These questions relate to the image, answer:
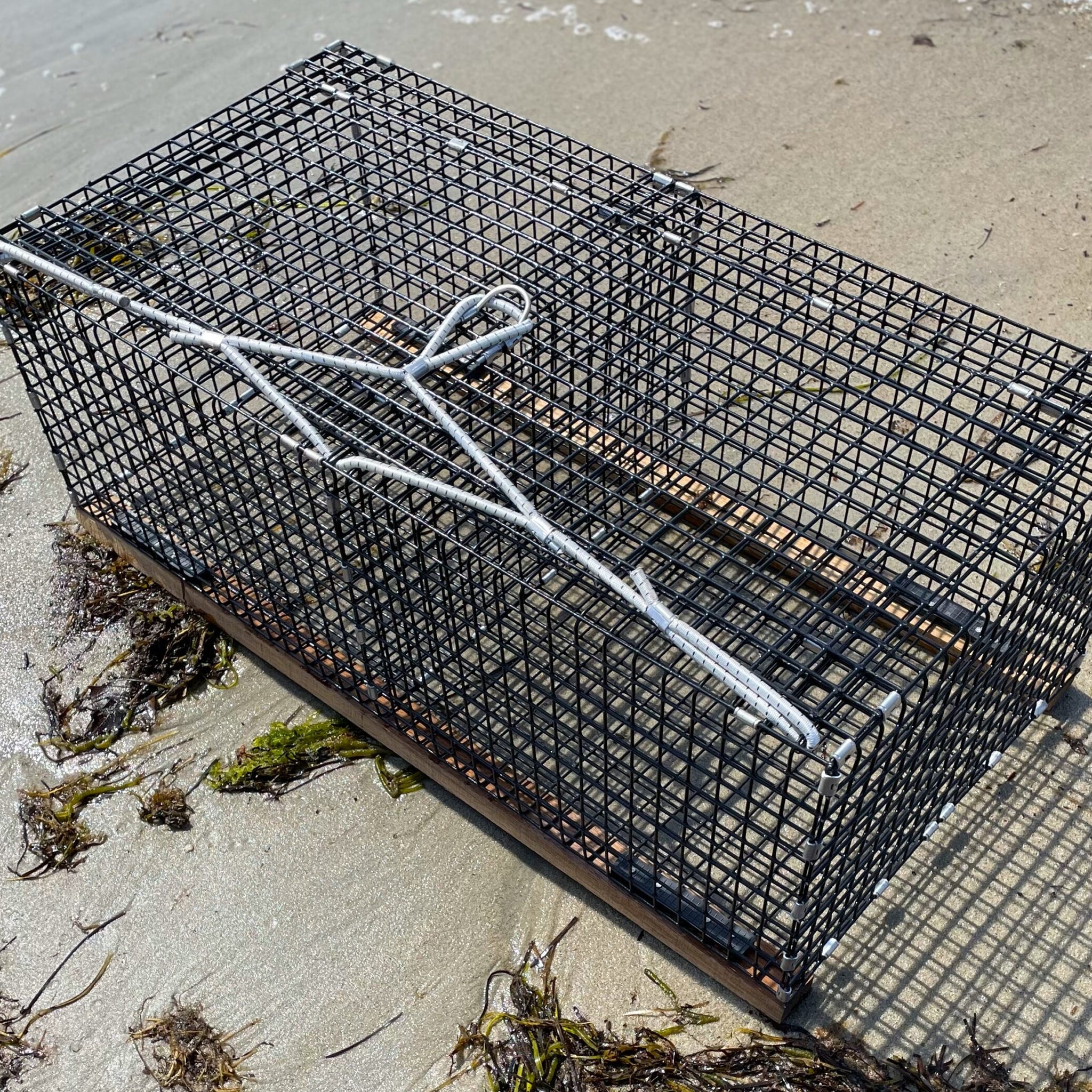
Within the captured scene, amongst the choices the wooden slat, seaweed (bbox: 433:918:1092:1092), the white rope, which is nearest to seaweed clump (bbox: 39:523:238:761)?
the white rope

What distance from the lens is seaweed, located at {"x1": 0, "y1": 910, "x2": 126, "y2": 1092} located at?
246 cm

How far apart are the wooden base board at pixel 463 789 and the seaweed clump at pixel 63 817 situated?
0.39 meters

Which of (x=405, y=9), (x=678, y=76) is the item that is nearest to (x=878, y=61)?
(x=678, y=76)

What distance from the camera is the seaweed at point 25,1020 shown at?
8.07 ft

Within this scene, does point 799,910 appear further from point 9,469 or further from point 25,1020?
point 9,469

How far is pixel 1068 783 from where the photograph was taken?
273cm

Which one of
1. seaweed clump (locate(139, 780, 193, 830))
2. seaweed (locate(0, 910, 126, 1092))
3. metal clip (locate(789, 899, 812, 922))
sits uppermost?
metal clip (locate(789, 899, 812, 922))

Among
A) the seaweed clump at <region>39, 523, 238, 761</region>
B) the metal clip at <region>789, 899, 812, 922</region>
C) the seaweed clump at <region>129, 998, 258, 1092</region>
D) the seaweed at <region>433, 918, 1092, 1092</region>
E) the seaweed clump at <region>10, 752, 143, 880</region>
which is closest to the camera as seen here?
the metal clip at <region>789, 899, 812, 922</region>

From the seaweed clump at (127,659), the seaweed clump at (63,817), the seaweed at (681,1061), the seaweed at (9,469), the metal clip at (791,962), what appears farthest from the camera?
the seaweed at (9,469)

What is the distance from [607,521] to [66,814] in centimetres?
145

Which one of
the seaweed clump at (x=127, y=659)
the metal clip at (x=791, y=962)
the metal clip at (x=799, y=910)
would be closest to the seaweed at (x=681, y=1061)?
the metal clip at (x=791, y=962)

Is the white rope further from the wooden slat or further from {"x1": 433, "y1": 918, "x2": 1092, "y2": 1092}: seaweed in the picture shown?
{"x1": 433, "y1": 918, "x2": 1092, "y2": 1092}: seaweed

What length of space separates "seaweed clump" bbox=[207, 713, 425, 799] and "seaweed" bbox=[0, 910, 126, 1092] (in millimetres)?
423

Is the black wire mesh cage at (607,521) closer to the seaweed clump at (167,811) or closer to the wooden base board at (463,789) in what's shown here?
the wooden base board at (463,789)
